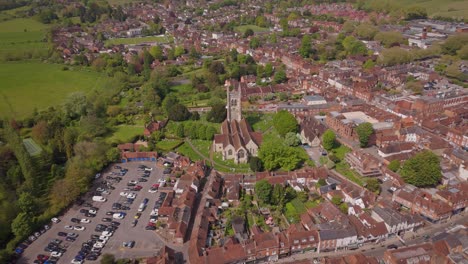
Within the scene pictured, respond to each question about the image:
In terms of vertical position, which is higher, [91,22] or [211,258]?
[91,22]

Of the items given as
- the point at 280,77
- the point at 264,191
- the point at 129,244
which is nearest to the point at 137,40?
the point at 280,77

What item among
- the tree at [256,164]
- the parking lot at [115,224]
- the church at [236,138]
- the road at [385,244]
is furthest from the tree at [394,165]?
the parking lot at [115,224]

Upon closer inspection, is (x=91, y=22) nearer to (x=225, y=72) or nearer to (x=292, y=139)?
(x=225, y=72)

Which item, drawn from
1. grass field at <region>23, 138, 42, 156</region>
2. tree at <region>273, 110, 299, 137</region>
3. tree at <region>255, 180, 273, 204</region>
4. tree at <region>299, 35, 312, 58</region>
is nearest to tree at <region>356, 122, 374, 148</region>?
tree at <region>273, 110, 299, 137</region>

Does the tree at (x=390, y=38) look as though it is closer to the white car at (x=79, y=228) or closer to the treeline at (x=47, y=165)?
the treeline at (x=47, y=165)

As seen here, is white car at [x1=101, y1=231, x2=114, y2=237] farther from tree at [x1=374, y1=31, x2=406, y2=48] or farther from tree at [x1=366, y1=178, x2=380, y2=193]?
tree at [x1=374, y1=31, x2=406, y2=48]

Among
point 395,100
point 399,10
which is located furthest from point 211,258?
point 399,10

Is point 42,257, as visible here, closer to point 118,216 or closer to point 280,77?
point 118,216
